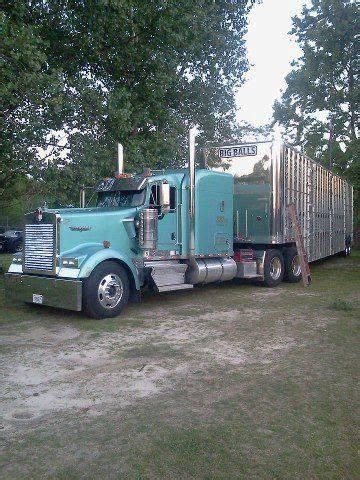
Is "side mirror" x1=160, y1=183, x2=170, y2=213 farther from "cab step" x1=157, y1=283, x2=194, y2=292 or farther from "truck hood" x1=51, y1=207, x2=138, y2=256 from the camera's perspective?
"cab step" x1=157, y1=283, x2=194, y2=292

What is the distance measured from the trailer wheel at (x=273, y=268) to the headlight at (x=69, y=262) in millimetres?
6095

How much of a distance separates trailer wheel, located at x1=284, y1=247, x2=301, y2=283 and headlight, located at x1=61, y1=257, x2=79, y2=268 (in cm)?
733

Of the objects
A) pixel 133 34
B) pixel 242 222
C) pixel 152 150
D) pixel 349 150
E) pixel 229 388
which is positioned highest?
pixel 133 34

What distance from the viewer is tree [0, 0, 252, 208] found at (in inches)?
487

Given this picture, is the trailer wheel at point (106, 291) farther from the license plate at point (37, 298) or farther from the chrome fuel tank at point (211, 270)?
the chrome fuel tank at point (211, 270)

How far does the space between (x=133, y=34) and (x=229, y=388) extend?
13.0 m

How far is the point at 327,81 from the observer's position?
31.3 metres

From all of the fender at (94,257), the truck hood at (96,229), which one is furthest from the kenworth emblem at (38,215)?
the fender at (94,257)

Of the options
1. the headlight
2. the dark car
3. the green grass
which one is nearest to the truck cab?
the headlight

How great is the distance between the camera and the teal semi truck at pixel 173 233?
8.84m

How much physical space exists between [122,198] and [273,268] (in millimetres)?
5264

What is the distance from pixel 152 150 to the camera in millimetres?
16047

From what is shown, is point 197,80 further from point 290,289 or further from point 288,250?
point 290,289

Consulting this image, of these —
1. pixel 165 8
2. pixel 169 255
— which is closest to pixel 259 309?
pixel 169 255
